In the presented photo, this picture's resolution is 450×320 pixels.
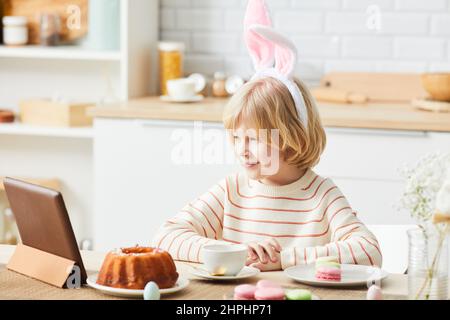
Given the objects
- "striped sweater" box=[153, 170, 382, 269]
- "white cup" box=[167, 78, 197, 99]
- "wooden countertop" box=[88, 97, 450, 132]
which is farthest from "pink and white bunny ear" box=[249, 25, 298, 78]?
"white cup" box=[167, 78, 197, 99]

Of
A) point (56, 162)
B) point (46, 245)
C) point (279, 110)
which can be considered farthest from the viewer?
point (56, 162)

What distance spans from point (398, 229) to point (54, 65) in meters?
2.46

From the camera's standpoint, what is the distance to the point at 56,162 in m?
4.38

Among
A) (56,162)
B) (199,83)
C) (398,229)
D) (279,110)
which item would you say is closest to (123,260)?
(279,110)

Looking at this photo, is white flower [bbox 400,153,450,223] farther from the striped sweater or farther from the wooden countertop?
the wooden countertop

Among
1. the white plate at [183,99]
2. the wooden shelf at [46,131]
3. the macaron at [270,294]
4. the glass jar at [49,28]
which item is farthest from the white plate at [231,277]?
the glass jar at [49,28]

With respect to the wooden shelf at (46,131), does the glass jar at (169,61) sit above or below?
above

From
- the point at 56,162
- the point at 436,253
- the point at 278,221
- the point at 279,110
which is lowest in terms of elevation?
the point at 56,162

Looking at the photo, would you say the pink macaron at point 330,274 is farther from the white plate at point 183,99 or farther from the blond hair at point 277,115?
the white plate at point 183,99

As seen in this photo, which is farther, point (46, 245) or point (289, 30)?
point (289, 30)

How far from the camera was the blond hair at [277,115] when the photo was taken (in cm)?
213

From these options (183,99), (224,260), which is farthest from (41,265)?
(183,99)

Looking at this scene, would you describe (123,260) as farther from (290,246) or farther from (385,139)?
(385,139)

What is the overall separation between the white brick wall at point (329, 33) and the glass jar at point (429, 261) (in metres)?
2.58
